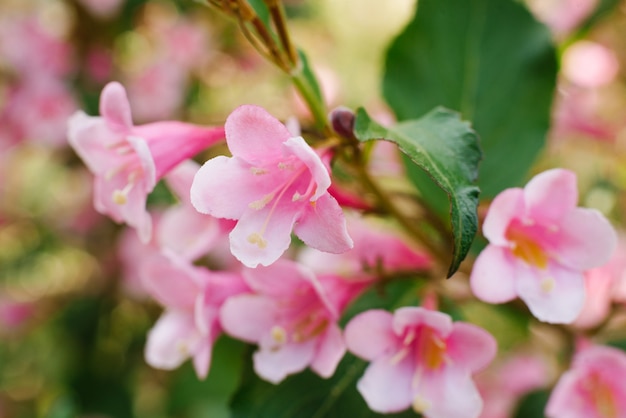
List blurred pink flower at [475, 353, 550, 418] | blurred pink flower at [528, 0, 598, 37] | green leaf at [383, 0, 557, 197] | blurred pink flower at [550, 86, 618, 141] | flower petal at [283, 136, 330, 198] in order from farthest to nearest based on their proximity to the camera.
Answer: blurred pink flower at [550, 86, 618, 141]
blurred pink flower at [475, 353, 550, 418]
blurred pink flower at [528, 0, 598, 37]
green leaf at [383, 0, 557, 197]
flower petal at [283, 136, 330, 198]

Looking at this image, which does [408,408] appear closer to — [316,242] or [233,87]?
[316,242]

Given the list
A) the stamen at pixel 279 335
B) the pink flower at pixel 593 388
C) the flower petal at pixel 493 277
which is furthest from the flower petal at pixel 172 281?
the pink flower at pixel 593 388

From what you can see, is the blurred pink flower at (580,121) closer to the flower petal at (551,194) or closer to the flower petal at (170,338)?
the flower petal at (551,194)

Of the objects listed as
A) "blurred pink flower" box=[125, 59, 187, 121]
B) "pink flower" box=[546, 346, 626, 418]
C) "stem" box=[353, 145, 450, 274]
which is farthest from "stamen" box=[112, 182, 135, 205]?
"blurred pink flower" box=[125, 59, 187, 121]

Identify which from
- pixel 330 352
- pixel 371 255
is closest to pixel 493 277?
pixel 330 352

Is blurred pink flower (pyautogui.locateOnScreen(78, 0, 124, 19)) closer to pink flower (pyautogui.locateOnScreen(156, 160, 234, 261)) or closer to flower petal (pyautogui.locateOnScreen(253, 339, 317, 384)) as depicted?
pink flower (pyautogui.locateOnScreen(156, 160, 234, 261))

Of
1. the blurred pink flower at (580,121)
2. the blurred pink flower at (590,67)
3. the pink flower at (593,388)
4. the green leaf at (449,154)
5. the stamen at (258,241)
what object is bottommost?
the blurred pink flower at (580,121)
